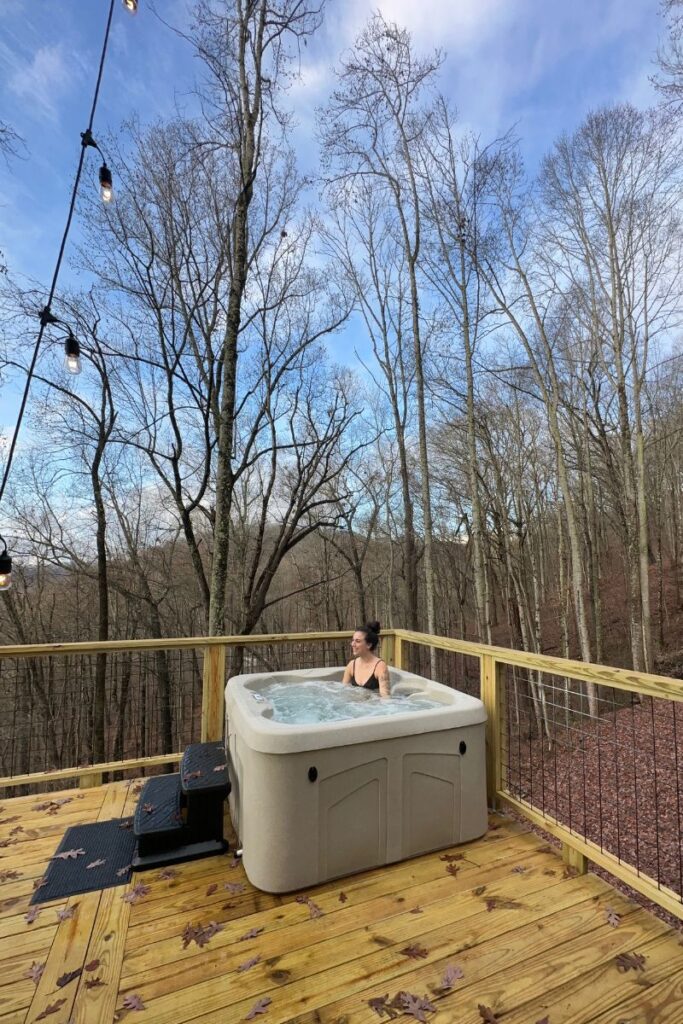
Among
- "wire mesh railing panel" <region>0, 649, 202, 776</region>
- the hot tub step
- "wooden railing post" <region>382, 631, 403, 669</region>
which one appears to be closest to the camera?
the hot tub step

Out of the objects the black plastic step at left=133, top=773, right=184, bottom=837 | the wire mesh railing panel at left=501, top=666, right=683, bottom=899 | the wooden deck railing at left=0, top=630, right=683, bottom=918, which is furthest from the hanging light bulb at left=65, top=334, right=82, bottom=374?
the wire mesh railing panel at left=501, top=666, right=683, bottom=899

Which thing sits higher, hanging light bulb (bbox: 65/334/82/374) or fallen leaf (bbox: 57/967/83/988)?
hanging light bulb (bbox: 65/334/82/374)

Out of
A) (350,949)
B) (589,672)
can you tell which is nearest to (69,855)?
(350,949)

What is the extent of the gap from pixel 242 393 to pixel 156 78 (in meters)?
3.65

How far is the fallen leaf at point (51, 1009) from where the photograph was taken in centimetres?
129

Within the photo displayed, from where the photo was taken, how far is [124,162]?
5.78 meters

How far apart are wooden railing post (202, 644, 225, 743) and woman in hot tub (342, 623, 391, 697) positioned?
2.76ft

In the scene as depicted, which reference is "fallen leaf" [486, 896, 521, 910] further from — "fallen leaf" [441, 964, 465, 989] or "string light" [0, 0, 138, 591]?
"string light" [0, 0, 138, 591]

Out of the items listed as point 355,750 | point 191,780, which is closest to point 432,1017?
point 355,750

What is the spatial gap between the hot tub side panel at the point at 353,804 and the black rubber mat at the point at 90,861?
536 mm

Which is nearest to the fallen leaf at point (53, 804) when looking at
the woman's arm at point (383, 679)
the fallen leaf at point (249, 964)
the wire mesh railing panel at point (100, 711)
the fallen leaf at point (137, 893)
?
the fallen leaf at point (137, 893)

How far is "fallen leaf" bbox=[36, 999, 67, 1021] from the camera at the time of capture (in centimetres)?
129

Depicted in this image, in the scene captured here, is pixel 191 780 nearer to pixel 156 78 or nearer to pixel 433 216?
pixel 156 78

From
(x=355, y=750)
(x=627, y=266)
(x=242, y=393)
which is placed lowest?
(x=355, y=750)
